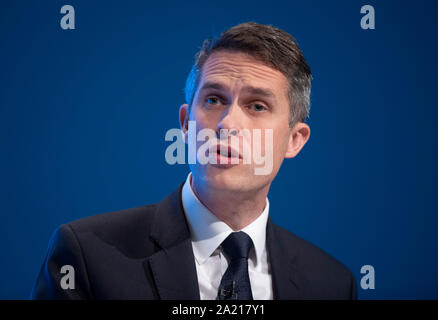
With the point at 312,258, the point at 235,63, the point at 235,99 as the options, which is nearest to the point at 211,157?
the point at 235,99

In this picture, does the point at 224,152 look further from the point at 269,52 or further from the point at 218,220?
the point at 269,52

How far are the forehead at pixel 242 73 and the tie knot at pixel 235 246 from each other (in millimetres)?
650

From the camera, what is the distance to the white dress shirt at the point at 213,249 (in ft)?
5.91

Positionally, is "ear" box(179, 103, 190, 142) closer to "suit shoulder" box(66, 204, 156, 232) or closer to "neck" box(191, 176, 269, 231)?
"neck" box(191, 176, 269, 231)

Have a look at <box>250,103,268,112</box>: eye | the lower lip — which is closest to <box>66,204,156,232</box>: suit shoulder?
the lower lip

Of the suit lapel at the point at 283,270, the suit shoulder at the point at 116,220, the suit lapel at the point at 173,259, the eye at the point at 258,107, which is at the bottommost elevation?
the suit lapel at the point at 283,270

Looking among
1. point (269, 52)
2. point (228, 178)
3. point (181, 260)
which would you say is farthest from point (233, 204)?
point (269, 52)

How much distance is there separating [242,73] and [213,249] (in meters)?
0.77

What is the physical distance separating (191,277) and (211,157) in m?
0.49

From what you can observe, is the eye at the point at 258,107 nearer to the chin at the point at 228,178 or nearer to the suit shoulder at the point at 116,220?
the chin at the point at 228,178

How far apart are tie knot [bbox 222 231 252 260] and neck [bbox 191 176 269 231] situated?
0.10 meters

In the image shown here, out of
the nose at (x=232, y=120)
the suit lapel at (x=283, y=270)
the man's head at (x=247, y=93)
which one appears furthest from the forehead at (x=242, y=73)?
the suit lapel at (x=283, y=270)
